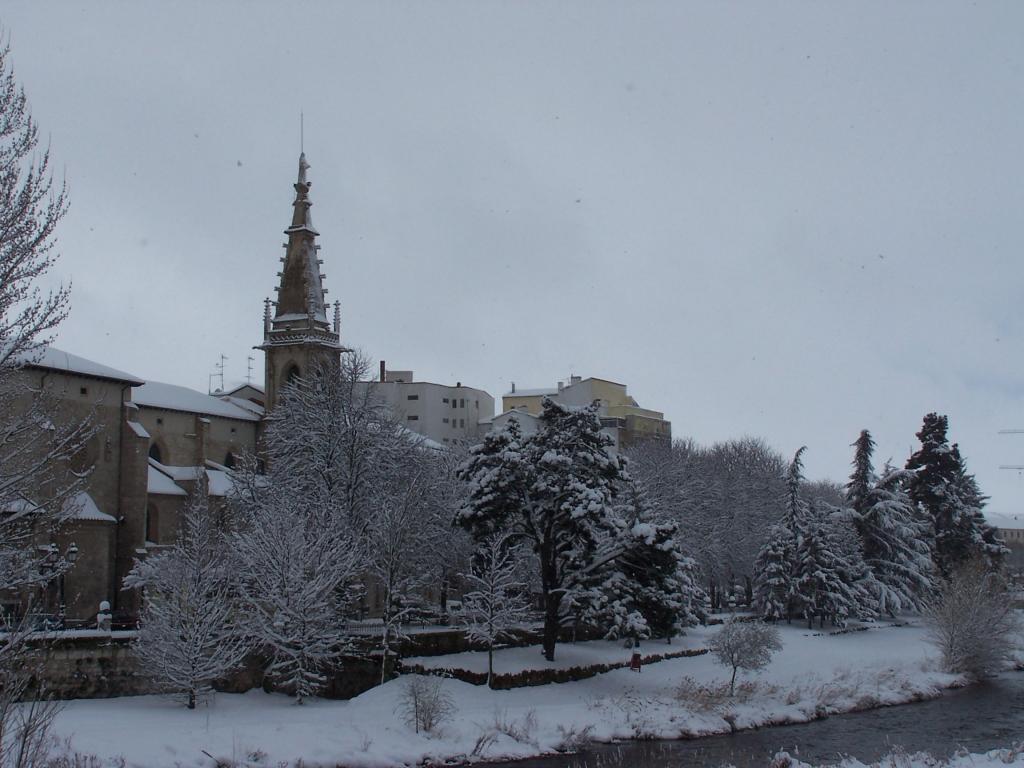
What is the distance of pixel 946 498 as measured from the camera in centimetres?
6178

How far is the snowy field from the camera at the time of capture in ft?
75.4

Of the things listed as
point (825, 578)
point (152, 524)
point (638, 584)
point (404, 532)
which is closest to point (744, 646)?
point (638, 584)

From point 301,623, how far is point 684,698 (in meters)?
12.7

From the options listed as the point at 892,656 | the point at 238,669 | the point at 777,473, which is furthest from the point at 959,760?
the point at 777,473

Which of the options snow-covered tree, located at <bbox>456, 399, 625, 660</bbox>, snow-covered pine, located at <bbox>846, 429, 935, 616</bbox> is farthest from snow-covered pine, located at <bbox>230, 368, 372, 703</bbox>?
snow-covered pine, located at <bbox>846, 429, 935, 616</bbox>

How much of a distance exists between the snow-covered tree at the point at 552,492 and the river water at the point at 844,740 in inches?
332

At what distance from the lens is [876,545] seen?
187ft

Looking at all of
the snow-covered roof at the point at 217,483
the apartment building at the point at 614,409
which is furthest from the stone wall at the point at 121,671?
the apartment building at the point at 614,409

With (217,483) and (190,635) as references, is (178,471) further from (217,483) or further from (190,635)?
(190,635)

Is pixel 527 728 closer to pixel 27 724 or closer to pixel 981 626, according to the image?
pixel 27 724

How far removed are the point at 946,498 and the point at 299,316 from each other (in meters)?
43.3

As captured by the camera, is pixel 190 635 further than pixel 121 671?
No

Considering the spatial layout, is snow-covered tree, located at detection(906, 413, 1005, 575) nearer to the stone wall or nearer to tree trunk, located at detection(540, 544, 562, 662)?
tree trunk, located at detection(540, 544, 562, 662)

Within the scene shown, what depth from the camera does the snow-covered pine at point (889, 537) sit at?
5531 cm
